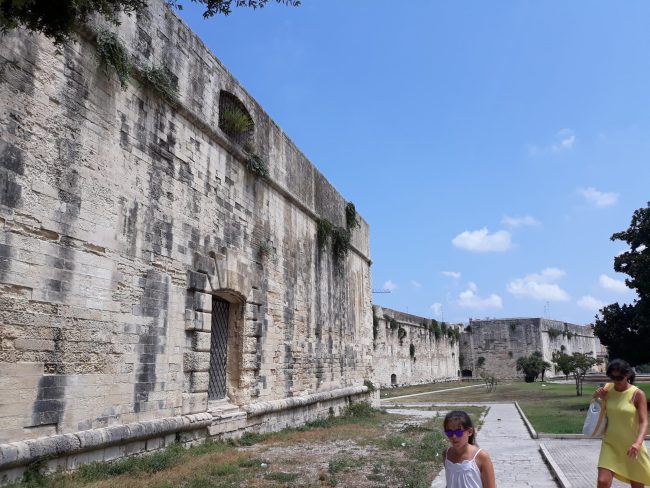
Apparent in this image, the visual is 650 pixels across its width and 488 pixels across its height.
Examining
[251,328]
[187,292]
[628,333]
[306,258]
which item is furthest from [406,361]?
[187,292]

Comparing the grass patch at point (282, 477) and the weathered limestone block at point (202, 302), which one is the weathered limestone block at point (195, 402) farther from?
the grass patch at point (282, 477)

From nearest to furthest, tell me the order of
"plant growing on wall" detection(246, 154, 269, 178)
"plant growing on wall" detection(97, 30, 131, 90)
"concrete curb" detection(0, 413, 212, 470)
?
1. "concrete curb" detection(0, 413, 212, 470)
2. "plant growing on wall" detection(97, 30, 131, 90)
3. "plant growing on wall" detection(246, 154, 269, 178)

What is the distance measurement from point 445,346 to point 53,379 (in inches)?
1448

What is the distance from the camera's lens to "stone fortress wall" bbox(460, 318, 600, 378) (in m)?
41.8

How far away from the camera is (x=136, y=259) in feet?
22.8

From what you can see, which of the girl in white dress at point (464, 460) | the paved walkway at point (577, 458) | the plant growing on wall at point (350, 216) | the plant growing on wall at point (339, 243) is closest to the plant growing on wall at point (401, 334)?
the plant growing on wall at point (350, 216)

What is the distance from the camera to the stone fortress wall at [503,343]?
4178cm

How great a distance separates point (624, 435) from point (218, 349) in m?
6.75

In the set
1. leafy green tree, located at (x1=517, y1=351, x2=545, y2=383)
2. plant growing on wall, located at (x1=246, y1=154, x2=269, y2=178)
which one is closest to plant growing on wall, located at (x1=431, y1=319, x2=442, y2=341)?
leafy green tree, located at (x1=517, y1=351, x2=545, y2=383)

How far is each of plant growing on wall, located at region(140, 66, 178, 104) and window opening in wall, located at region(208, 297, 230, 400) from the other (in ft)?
11.4

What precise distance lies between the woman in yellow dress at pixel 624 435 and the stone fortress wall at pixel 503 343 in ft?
132

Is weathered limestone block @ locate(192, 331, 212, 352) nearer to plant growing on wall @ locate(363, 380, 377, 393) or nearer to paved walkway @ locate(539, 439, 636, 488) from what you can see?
paved walkway @ locate(539, 439, 636, 488)

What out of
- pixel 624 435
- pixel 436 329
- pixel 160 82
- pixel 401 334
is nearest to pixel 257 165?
pixel 160 82

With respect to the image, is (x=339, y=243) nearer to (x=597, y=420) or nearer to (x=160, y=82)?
(x=160, y=82)
